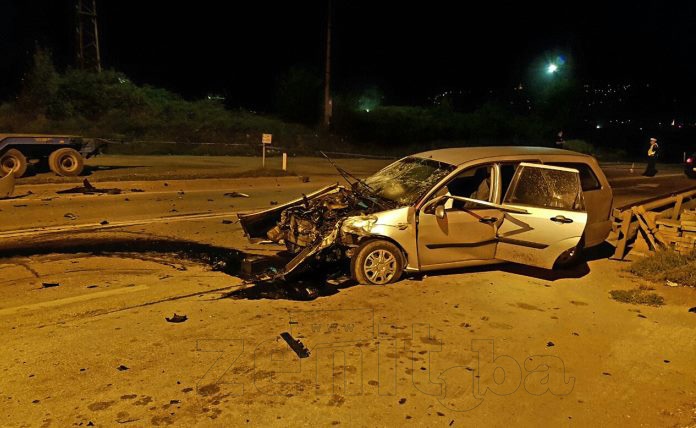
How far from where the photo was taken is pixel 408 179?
673cm

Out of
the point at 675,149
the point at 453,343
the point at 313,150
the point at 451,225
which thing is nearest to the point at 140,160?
the point at 313,150

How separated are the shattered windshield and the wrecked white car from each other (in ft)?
0.06

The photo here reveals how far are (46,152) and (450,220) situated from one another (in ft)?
40.7

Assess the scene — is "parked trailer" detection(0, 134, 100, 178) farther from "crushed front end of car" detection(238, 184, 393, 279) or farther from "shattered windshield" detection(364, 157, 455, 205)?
"shattered windshield" detection(364, 157, 455, 205)

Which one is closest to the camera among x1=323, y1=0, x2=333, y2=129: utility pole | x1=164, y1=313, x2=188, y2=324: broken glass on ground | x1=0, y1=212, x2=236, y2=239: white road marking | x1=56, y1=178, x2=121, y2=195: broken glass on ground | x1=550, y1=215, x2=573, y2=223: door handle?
x1=164, y1=313, x2=188, y2=324: broken glass on ground

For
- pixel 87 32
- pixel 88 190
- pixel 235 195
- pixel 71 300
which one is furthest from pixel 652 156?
pixel 87 32

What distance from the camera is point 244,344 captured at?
4.47 meters

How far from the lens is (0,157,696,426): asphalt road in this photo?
11.8 ft

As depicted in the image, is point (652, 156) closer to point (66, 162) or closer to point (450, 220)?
point (450, 220)

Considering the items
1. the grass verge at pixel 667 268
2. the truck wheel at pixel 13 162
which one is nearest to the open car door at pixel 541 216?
the grass verge at pixel 667 268

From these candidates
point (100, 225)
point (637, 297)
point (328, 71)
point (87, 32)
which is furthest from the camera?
point (87, 32)

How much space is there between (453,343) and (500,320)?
841mm

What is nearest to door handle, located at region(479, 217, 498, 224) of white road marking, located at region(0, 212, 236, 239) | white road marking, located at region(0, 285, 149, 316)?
white road marking, located at region(0, 285, 149, 316)

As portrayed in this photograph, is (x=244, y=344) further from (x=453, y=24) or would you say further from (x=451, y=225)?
(x=453, y=24)
